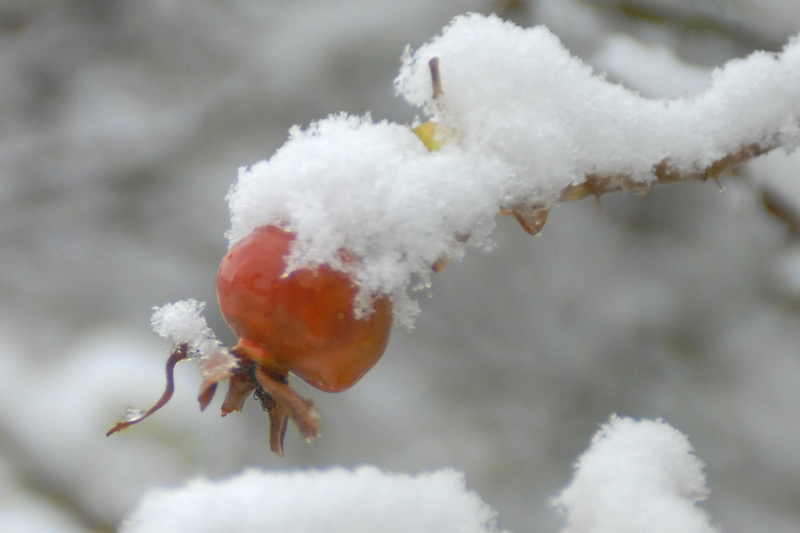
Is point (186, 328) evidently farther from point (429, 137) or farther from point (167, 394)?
point (429, 137)

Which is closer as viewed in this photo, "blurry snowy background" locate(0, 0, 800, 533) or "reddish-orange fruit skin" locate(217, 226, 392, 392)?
"reddish-orange fruit skin" locate(217, 226, 392, 392)

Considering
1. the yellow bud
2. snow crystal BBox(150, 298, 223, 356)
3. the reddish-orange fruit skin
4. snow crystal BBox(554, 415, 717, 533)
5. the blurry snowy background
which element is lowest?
snow crystal BBox(150, 298, 223, 356)

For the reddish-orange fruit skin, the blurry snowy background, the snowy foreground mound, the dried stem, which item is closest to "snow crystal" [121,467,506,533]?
the snowy foreground mound

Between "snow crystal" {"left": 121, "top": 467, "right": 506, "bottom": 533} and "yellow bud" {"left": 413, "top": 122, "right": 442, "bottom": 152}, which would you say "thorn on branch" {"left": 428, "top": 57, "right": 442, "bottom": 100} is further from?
"snow crystal" {"left": 121, "top": 467, "right": 506, "bottom": 533}

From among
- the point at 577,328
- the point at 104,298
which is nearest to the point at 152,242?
the point at 104,298

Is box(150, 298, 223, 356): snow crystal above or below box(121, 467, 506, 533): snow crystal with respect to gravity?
above

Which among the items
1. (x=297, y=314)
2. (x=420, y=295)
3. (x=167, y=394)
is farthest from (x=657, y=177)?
(x=420, y=295)

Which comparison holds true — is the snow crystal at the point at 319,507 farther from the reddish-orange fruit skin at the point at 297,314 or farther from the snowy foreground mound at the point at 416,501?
the reddish-orange fruit skin at the point at 297,314
